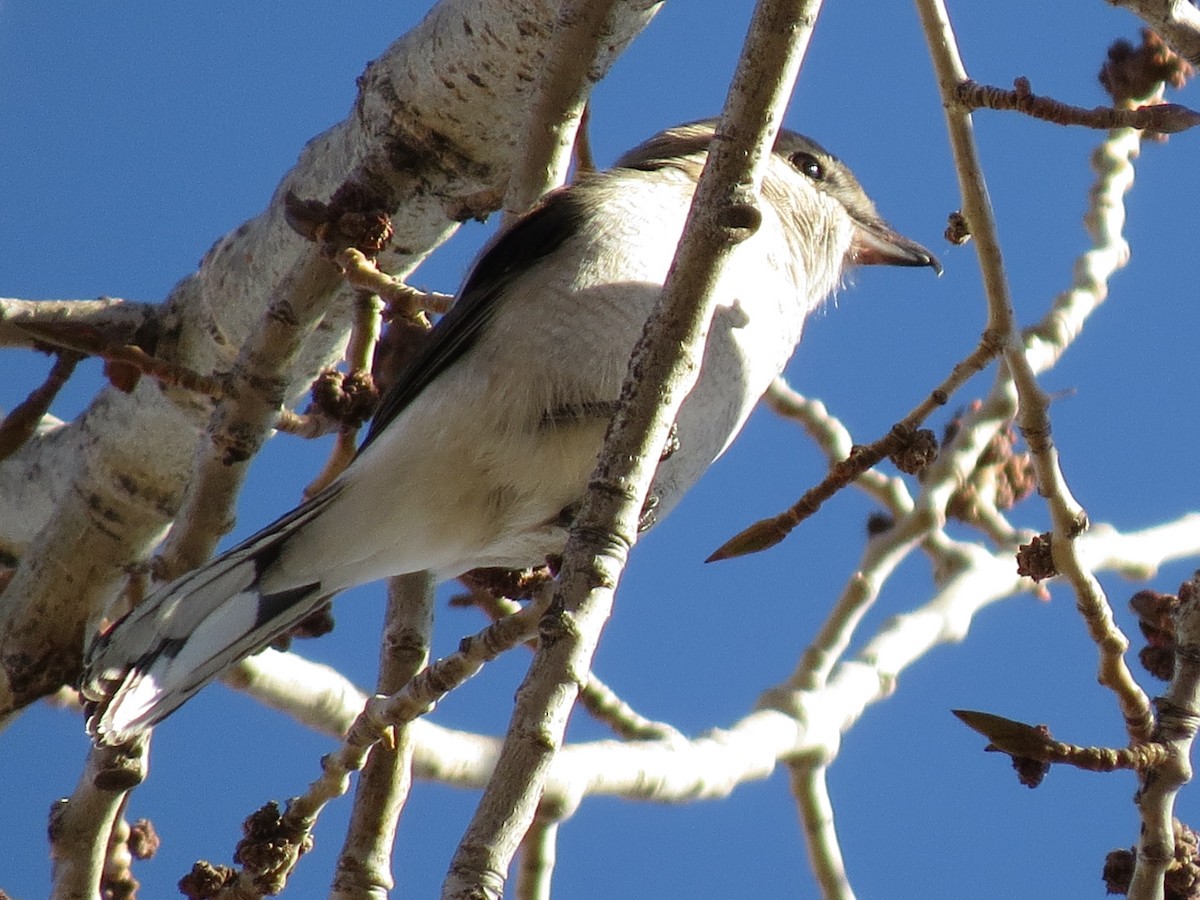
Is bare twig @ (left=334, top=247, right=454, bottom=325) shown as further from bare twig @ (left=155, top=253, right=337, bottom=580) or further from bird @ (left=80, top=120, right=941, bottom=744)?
bird @ (left=80, top=120, right=941, bottom=744)

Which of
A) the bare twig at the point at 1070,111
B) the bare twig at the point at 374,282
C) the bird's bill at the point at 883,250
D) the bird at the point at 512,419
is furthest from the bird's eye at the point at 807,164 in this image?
the bare twig at the point at 374,282

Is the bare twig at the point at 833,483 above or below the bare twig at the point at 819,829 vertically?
above

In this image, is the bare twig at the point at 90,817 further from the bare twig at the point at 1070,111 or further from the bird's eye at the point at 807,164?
the bird's eye at the point at 807,164

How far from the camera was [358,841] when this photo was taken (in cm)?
231

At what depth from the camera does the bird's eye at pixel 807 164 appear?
3.74 meters

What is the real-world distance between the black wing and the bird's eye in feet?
3.25

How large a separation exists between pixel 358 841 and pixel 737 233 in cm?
112

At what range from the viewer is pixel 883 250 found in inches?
149

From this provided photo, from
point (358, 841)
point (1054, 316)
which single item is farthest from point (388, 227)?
point (1054, 316)

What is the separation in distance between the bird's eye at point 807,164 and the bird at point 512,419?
0.79 meters

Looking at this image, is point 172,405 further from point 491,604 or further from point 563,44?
point 563,44

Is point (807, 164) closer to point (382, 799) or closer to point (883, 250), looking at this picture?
point (883, 250)

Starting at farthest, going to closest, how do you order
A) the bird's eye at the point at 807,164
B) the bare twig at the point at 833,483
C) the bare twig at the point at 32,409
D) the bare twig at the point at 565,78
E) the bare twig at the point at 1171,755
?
1. the bird's eye at the point at 807,164
2. the bare twig at the point at 32,409
3. the bare twig at the point at 565,78
4. the bare twig at the point at 833,483
5. the bare twig at the point at 1171,755

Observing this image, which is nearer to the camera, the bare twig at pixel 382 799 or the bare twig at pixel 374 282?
the bare twig at pixel 382 799
